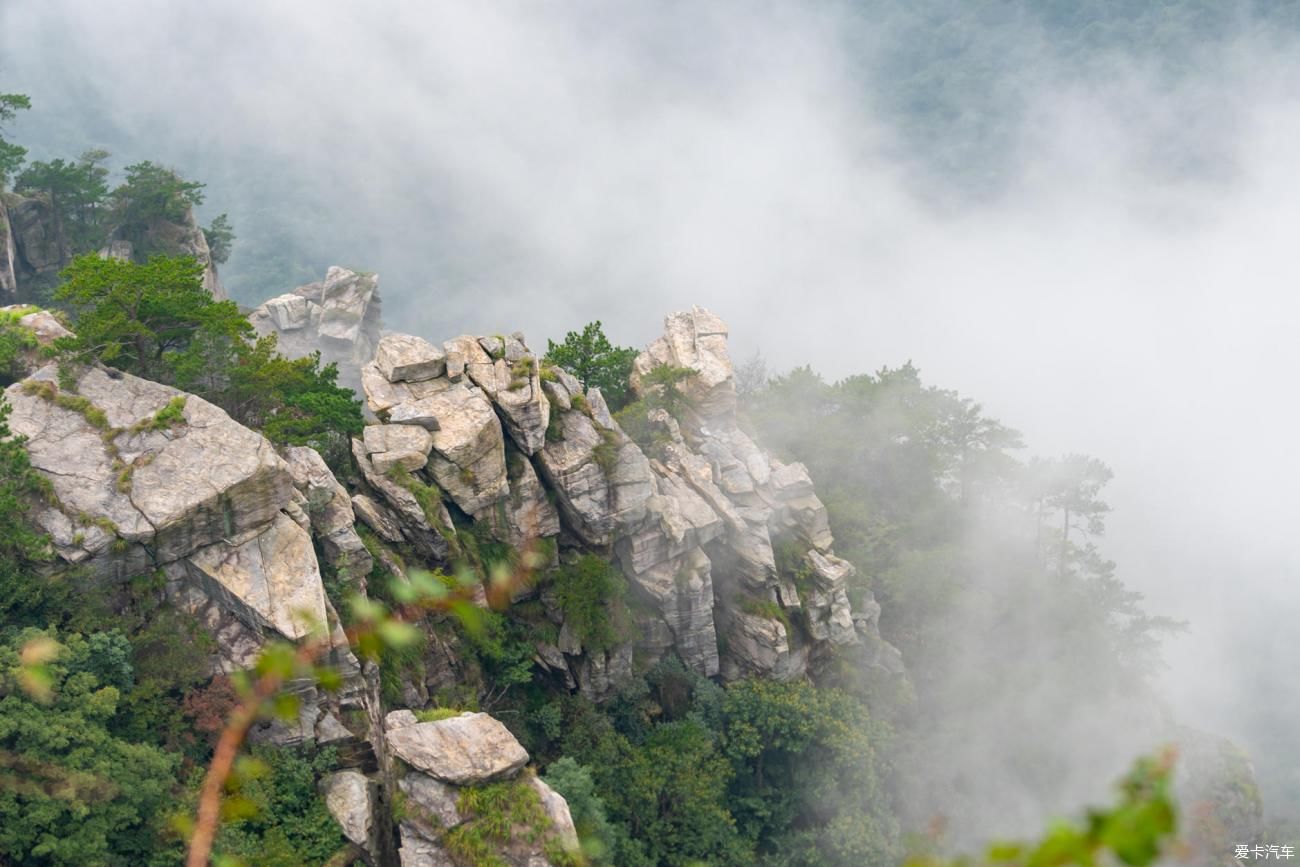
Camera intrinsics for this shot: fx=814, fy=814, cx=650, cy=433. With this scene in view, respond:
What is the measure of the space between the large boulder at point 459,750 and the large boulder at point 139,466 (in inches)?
350

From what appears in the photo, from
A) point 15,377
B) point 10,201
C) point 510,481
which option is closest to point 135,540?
point 15,377

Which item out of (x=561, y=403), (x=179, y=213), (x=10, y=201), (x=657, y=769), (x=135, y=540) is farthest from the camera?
(x=179, y=213)

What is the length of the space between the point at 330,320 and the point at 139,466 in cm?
5893

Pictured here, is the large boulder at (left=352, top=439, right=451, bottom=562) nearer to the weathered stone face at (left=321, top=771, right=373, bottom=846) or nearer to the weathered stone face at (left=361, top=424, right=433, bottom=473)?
the weathered stone face at (left=361, top=424, right=433, bottom=473)

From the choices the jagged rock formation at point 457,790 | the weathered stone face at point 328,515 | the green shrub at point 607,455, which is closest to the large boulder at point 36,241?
the weathered stone face at point 328,515

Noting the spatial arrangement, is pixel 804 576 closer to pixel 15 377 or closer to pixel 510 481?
pixel 510 481

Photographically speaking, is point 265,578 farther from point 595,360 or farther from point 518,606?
point 595,360

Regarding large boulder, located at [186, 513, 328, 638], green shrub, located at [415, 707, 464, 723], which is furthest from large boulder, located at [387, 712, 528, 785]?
large boulder, located at [186, 513, 328, 638]

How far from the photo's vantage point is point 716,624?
45.9 meters

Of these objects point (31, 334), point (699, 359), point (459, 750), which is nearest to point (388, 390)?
point (31, 334)

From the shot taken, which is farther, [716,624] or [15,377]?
[716,624]

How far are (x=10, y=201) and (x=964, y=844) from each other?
72528mm

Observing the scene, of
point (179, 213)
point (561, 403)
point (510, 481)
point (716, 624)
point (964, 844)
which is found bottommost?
point (964, 844)

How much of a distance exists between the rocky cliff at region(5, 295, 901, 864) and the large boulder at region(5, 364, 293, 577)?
7 cm
